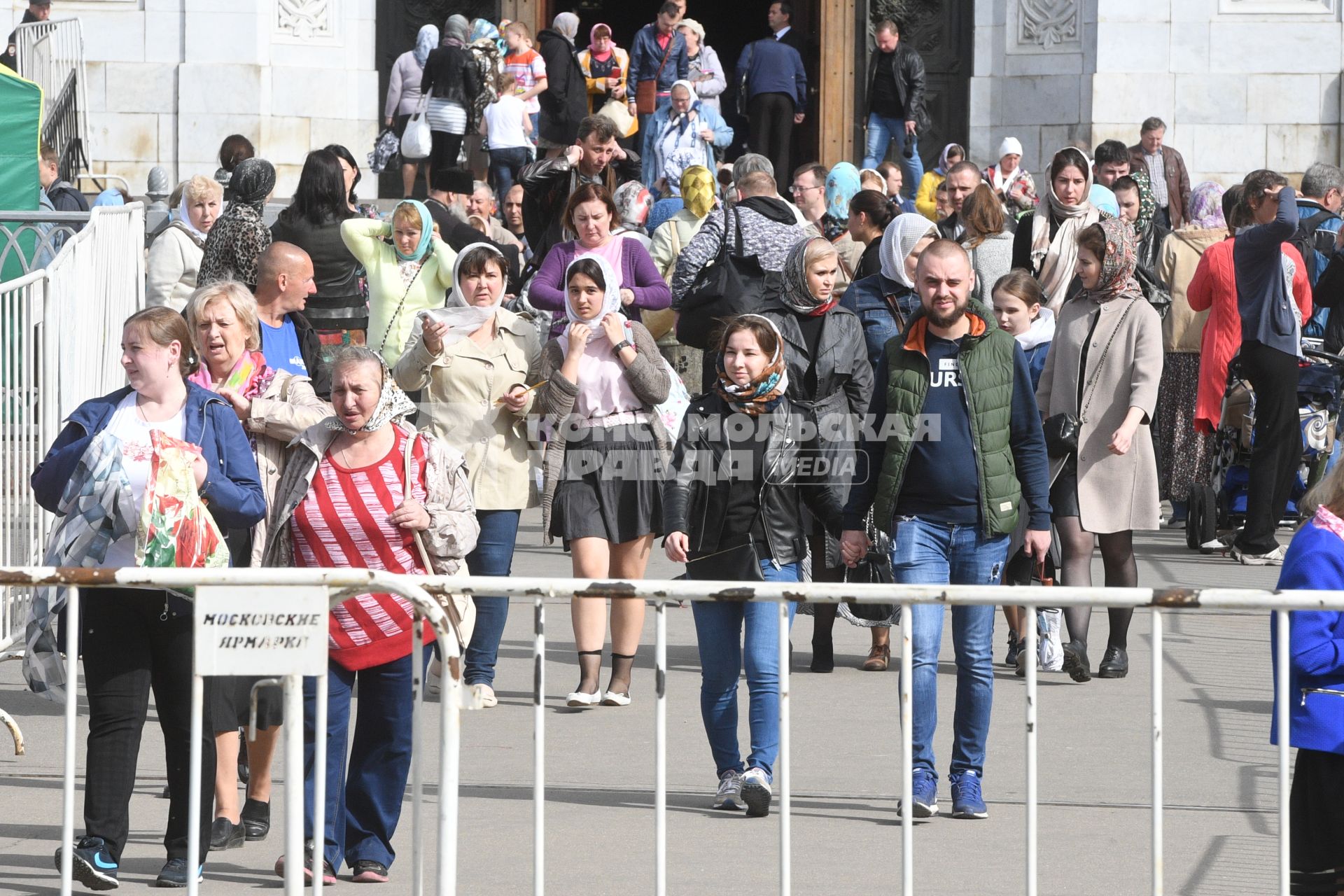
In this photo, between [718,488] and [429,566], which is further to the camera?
[718,488]

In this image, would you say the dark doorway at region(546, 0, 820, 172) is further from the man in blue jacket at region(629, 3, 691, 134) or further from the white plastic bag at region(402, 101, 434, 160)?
the white plastic bag at region(402, 101, 434, 160)

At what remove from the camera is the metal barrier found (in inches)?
698

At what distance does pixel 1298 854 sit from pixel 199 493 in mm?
3157

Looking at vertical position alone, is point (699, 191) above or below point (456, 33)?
below

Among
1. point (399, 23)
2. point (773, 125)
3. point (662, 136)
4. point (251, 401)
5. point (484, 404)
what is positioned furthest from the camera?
point (399, 23)

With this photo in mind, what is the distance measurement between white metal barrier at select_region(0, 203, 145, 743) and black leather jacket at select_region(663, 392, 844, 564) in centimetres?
310

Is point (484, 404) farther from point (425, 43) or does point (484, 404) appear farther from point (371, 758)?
point (425, 43)

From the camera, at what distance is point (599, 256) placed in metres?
8.84

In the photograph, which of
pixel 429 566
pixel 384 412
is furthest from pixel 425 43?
pixel 429 566

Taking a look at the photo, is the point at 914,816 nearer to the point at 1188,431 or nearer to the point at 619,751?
the point at 619,751

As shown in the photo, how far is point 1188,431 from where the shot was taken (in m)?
12.4

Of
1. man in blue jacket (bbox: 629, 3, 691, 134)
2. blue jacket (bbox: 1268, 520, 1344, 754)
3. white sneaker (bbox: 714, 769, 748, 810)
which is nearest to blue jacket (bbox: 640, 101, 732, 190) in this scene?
man in blue jacket (bbox: 629, 3, 691, 134)

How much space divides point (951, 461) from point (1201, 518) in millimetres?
5789

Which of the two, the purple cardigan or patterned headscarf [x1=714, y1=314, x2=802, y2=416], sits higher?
the purple cardigan
